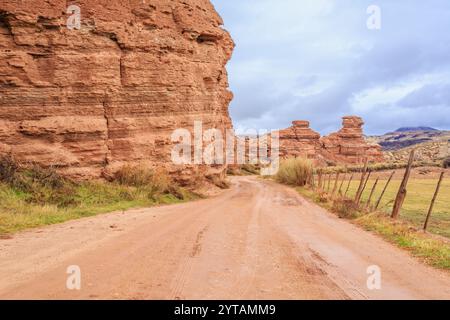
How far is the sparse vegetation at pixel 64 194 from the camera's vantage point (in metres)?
12.1

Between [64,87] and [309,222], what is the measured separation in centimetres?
1067

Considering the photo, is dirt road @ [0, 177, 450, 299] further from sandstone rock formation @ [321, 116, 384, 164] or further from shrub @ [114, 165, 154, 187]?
sandstone rock formation @ [321, 116, 384, 164]

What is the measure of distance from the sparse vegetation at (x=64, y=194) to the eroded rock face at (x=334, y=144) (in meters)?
70.9

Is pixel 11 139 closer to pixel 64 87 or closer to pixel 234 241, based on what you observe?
pixel 64 87

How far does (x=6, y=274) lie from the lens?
6305mm

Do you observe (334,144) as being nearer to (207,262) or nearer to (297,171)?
(297,171)

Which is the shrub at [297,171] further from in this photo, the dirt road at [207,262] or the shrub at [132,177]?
the dirt road at [207,262]

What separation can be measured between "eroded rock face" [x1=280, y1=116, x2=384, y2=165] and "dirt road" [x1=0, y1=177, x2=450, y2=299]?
78219 mm

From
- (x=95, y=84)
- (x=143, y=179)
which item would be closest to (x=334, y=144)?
(x=143, y=179)

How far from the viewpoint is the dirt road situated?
563 centimetres

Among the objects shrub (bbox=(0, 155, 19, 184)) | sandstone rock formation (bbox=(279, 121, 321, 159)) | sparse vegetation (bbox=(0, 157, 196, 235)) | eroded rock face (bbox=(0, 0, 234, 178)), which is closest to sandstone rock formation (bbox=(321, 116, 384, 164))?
sandstone rock formation (bbox=(279, 121, 321, 159))

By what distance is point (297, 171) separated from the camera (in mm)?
32156

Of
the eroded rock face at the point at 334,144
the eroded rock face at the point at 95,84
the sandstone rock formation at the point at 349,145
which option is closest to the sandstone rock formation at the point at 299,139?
the eroded rock face at the point at 334,144
